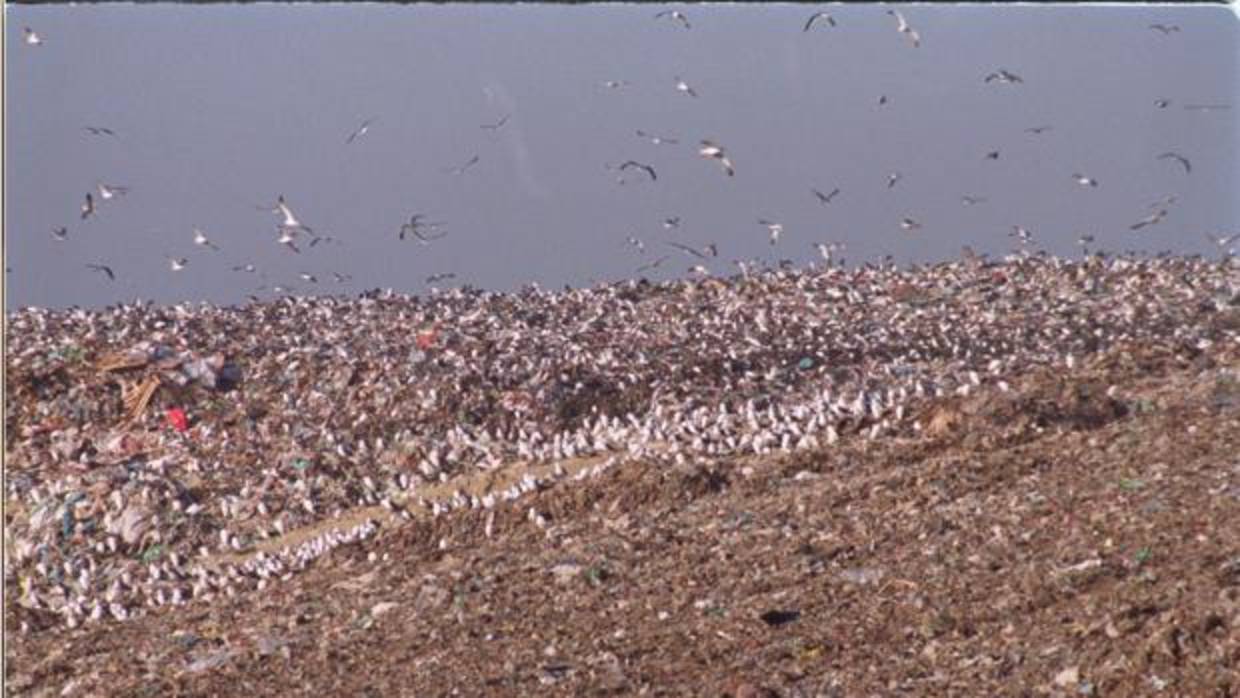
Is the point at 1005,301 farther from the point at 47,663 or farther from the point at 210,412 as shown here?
the point at 47,663

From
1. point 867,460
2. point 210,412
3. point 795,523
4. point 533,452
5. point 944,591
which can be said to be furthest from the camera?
point 210,412

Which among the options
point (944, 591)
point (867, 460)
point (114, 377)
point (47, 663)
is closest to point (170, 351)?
point (114, 377)

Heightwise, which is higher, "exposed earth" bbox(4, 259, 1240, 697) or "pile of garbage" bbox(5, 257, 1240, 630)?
"exposed earth" bbox(4, 259, 1240, 697)

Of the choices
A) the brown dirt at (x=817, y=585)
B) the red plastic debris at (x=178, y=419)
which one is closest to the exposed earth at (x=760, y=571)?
the brown dirt at (x=817, y=585)

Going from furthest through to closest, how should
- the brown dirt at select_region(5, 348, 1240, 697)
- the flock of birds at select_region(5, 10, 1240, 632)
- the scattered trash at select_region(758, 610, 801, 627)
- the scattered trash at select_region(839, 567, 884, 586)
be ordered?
the flock of birds at select_region(5, 10, 1240, 632)
the scattered trash at select_region(839, 567, 884, 586)
the scattered trash at select_region(758, 610, 801, 627)
the brown dirt at select_region(5, 348, 1240, 697)

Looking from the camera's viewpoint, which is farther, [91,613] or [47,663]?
[91,613]

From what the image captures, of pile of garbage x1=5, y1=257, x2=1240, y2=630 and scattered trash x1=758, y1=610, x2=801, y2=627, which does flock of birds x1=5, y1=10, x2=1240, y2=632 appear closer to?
pile of garbage x1=5, y1=257, x2=1240, y2=630

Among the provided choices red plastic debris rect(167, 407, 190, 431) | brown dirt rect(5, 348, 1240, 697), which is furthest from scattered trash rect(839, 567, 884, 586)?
red plastic debris rect(167, 407, 190, 431)
